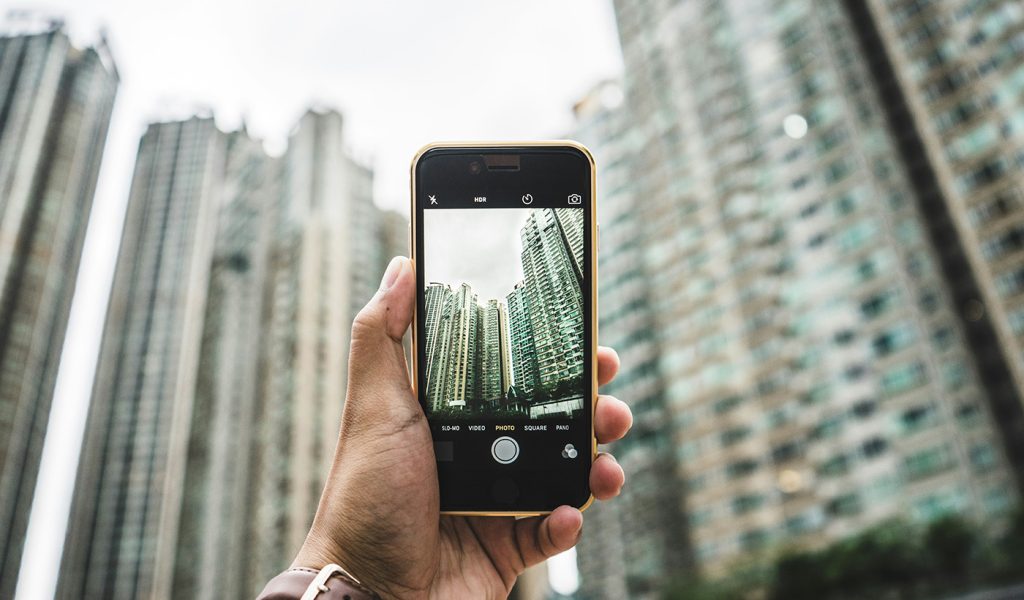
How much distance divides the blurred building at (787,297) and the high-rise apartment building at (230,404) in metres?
26.1

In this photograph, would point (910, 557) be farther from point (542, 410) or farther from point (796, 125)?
point (542, 410)

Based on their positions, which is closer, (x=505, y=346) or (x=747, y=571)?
(x=505, y=346)

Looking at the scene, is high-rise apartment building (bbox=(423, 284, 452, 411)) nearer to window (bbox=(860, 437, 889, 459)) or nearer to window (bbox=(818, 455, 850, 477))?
window (bbox=(860, 437, 889, 459))

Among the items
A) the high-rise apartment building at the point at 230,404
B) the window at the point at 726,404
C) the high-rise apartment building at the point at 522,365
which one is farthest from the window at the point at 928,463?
the high-rise apartment building at the point at 522,365

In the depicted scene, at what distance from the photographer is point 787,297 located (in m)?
44.5

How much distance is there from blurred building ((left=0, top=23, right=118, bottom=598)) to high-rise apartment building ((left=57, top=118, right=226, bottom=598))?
18242 mm

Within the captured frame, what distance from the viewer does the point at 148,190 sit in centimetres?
8438

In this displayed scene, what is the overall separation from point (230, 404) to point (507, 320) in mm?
67912

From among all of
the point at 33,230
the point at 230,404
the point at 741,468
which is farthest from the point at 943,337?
the point at 33,230

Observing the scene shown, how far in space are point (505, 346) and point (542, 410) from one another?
25 centimetres

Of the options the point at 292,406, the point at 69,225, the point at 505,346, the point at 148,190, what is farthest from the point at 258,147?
the point at 505,346

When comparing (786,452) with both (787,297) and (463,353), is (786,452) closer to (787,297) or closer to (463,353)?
(787,297)

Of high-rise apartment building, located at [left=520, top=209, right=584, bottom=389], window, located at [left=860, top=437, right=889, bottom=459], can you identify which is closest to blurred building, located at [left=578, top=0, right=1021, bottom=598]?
window, located at [left=860, top=437, right=889, bottom=459]

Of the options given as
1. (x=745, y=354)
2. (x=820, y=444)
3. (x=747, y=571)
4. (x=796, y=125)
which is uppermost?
(x=796, y=125)
